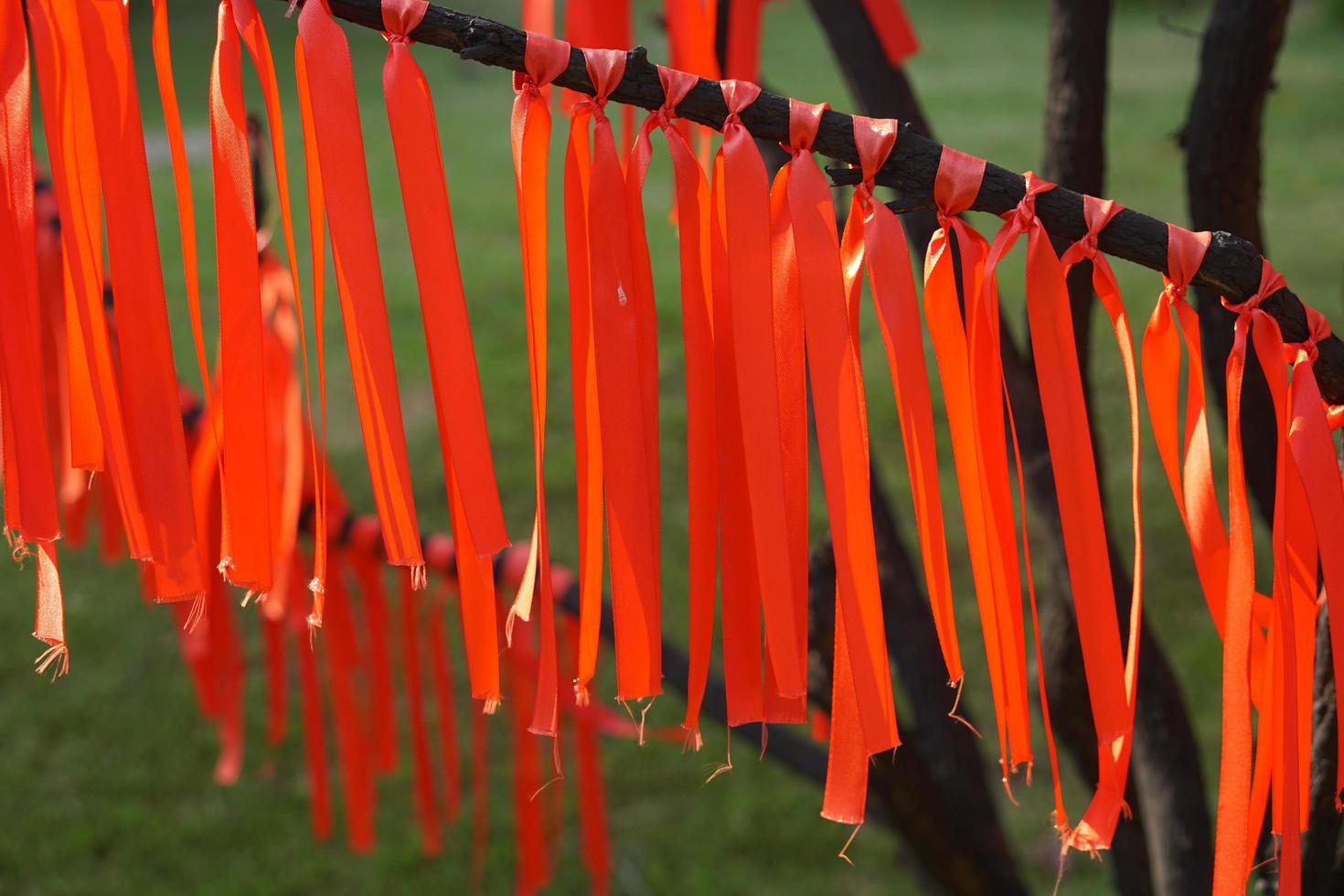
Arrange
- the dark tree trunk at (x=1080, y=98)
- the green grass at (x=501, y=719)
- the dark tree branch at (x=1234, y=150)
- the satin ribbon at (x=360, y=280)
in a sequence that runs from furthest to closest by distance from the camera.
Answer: the green grass at (x=501, y=719), the dark tree trunk at (x=1080, y=98), the dark tree branch at (x=1234, y=150), the satin ribbon at (x=360, y=280)

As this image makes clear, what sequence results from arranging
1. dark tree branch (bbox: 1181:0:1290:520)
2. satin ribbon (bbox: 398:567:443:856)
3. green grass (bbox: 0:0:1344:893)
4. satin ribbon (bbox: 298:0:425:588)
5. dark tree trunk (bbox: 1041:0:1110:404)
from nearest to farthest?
satin ribbon (bbox: 298:0:425:588), dark tree branch (bbox: 1181:0:1290:520), dark tree trunk (bbox: 1041:0:1110:404), satin ribbon (bbox: 398:567:443:856), green grass (bbox: 0:0:1344:893)

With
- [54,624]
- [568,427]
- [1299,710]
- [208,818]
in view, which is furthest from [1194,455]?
[568,427]

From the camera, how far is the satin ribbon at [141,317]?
0.66m

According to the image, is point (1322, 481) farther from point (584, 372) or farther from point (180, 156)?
point (180, 156)

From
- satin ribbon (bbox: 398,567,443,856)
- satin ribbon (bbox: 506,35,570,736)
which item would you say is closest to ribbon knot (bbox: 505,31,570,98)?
satin ribbon (bbox: 506,35,570,736)

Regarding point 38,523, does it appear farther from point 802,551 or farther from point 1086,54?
point 1086,54

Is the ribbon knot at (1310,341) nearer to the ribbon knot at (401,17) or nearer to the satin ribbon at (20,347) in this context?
the ribbon knot at (401,17)

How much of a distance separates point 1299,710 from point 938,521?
226 mm

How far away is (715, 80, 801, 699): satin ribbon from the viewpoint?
0.67 metres

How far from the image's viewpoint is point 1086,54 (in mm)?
1195

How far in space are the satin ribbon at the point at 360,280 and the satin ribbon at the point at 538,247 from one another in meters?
0.06

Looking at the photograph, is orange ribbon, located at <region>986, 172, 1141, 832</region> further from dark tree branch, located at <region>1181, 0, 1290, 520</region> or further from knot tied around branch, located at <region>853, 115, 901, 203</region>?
dark tree branch, located at <region>1181, 0, 1290, 520</region>

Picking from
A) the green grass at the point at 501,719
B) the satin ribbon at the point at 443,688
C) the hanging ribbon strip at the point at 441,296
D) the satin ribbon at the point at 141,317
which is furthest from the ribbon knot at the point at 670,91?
the satin ribbon at the point at 443,688

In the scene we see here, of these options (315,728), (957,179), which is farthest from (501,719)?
(957,179)
